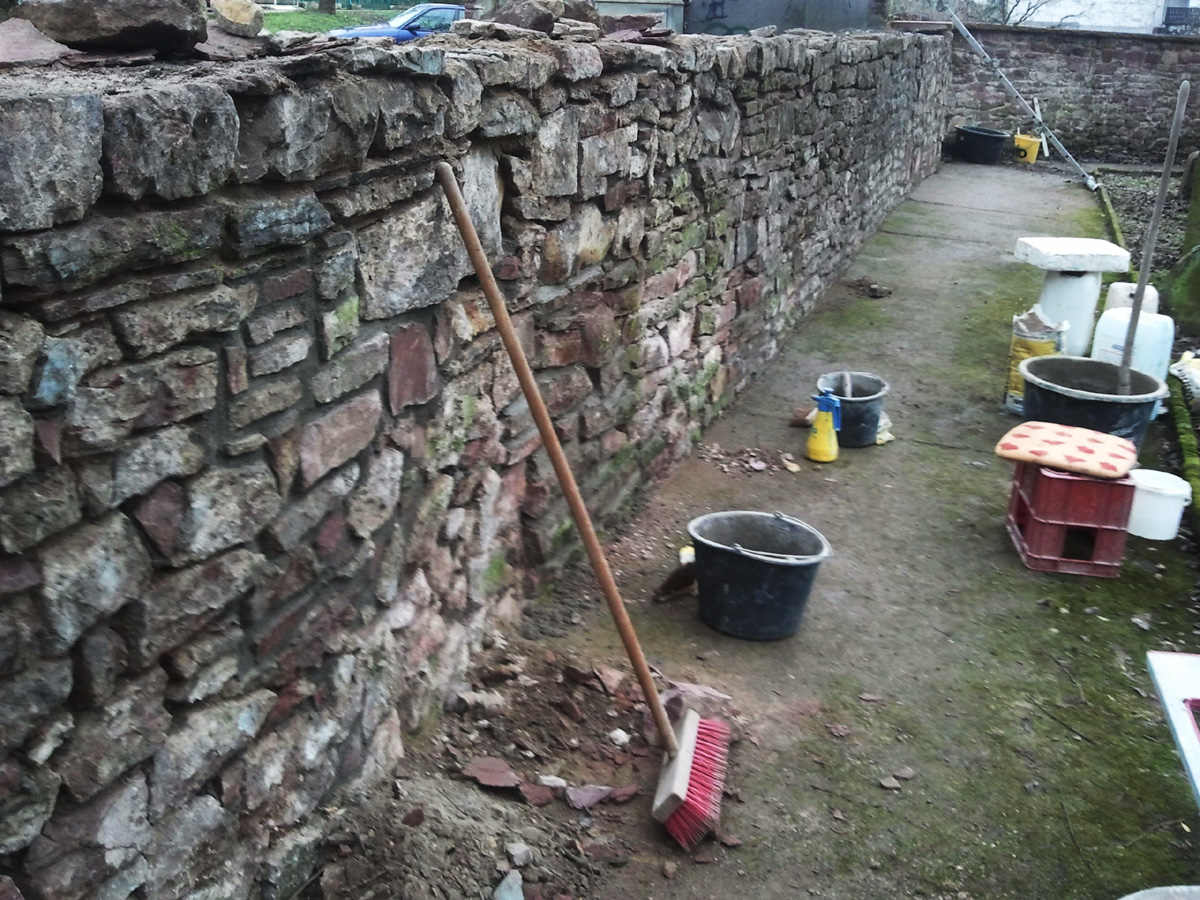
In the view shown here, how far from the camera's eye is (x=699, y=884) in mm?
2812

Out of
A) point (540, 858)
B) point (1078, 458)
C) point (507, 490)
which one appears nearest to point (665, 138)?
point (507, 490)

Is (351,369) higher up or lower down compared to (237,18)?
lower down

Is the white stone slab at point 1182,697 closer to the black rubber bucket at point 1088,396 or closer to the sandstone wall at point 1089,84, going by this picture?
the black rubber bucket at point 1088,396

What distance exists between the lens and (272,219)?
216 centimetres

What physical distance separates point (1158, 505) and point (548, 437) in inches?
131

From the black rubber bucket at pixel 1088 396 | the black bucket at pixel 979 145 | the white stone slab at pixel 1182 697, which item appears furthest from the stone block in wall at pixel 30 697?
the black bucket at pixel 979 145

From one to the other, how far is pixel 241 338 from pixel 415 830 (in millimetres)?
1322

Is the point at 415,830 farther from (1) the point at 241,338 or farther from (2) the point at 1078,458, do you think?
(2) the point at 1078,458

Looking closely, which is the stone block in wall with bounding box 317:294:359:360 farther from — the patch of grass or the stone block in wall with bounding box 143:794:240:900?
the patch of grass

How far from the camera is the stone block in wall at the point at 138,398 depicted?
1.77 metres

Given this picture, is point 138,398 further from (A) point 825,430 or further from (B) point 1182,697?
(A) point 825,430

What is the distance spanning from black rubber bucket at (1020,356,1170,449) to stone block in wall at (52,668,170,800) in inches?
185

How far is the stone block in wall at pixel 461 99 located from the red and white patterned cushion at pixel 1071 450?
2841mm

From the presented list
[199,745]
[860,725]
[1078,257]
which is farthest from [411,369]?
[1078,257]
